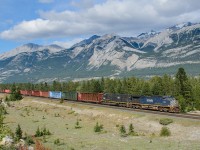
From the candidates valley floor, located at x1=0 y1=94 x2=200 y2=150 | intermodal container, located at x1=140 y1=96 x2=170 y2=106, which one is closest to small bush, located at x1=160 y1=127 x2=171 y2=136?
valley floor, located at x1=0 y1=94 x2=200 y2=150

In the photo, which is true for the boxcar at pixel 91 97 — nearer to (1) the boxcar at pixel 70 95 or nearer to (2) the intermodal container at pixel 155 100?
(1) the boxcar at pixel 70 95

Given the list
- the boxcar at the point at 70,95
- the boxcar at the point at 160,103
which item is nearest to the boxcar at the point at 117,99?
the boxcar at the point at 160,103

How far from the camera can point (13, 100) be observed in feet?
470

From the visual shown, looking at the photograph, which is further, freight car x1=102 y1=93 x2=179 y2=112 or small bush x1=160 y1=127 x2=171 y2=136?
freight car x1=102 y1=93 x2=179 y2=112

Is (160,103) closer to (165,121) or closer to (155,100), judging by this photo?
(155,100)

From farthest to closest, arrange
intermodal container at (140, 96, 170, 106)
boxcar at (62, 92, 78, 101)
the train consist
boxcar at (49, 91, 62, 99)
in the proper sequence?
1. boxcar at (49, 91, 62, 99)
2. boxcar at (62, 92, 78, 101)
3. intermodal container at (140, 96, 170, 106)
4. the train consist

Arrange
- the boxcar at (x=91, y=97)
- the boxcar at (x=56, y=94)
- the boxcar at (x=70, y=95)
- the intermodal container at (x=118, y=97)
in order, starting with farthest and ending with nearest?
the boxcar at (x=56, y=94)
the boxcar at (x=70, y=95)
the boxcar at (x=91, y=97)
the intermodal container at (x=118, y=97)

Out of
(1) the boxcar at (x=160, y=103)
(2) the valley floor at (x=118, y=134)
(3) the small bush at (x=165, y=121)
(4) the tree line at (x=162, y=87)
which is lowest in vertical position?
(2) the valley floor at (x=118, y=134)

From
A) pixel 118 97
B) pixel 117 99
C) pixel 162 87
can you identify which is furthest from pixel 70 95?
pixel 118 97

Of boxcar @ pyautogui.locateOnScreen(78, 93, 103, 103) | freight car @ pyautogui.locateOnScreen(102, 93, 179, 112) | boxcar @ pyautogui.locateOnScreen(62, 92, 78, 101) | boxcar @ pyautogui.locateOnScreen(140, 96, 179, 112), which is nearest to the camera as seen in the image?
boxcar @ pyautogui.locateOnScreen(140, 96, 179, 112)

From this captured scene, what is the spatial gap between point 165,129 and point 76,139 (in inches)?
507

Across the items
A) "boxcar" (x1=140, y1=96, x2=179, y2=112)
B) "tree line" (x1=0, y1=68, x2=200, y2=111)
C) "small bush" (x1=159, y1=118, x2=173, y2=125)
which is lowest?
"small bush" (x1=159, y1=118, x2=173, y2=125)

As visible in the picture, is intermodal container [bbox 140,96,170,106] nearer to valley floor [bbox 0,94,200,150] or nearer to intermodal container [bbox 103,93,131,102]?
intermodal container [bbox 103,93,131,102]

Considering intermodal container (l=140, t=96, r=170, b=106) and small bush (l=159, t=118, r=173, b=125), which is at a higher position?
intermodal container (l=140, t=96, r=170, b=106)
